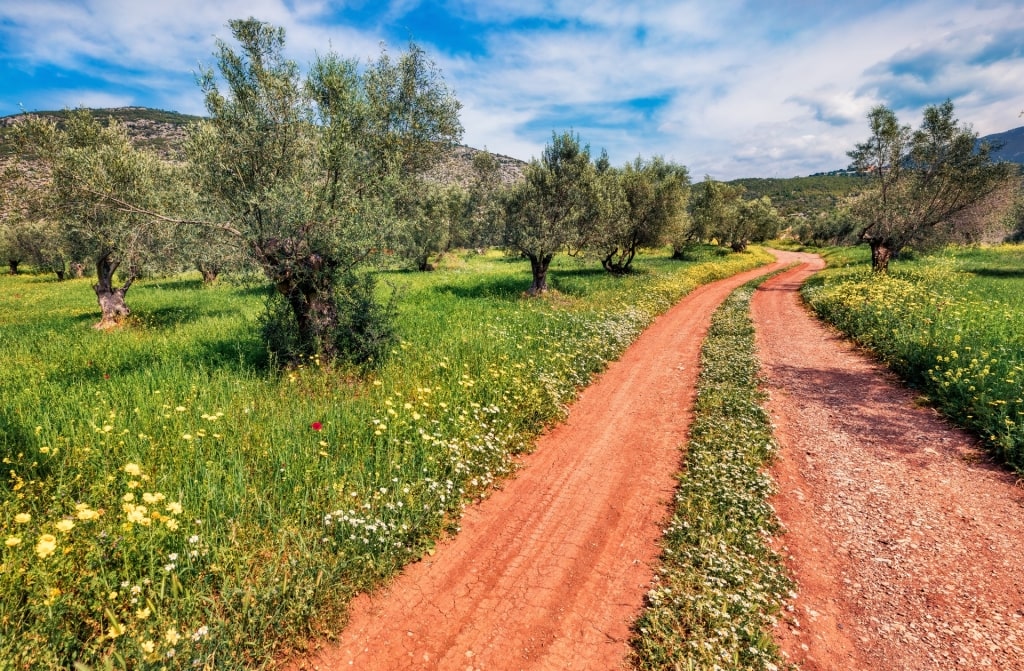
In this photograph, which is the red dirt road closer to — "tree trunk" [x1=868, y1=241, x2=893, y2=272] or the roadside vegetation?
the roadside vegetation

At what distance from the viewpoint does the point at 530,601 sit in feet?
15.6

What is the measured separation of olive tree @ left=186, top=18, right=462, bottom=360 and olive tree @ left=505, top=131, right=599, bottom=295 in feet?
42.7

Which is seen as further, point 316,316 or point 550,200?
point 550,200

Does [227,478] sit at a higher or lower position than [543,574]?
higher

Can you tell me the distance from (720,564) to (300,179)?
1122 cm

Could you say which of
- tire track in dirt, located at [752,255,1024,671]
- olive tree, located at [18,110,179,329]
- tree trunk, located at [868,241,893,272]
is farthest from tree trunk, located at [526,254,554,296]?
tree trunk, located at [868,241,893,272]

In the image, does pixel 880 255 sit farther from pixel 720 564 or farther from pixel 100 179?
pixel 100 179

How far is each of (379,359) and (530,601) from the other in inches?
312

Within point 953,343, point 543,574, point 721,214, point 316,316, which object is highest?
point 721,214

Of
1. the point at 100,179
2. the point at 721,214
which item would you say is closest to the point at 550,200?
the point at 100,179

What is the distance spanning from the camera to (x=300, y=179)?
10.0 meters

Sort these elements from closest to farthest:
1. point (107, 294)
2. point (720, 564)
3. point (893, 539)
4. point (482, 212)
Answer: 1. point (720, 564)
2. point (893, 539)
3. point (107, 294)
4. point (482, 212)

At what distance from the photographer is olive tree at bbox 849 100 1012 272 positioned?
26.7 m

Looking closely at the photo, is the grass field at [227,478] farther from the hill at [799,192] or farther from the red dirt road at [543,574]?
the hill at [799,192]
